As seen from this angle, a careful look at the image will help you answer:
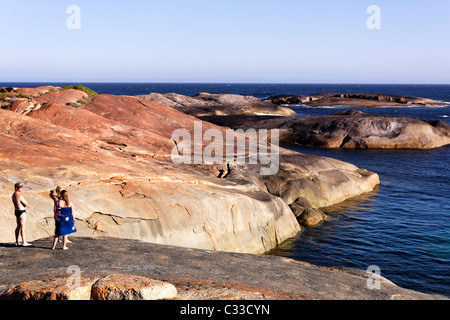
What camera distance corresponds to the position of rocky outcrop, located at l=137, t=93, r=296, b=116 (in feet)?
269

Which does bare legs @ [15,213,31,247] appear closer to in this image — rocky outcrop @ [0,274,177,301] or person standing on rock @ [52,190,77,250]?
person standing on rock @ [52,190,77,250]

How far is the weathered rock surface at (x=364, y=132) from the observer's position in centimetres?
5656

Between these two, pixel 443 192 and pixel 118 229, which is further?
pixel 443 192

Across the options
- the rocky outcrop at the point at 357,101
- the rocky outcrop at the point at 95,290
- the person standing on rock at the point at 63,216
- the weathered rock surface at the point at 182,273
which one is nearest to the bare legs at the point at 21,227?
the weathered rock surface at the point at 182,273

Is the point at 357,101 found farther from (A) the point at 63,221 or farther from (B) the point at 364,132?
(A) the point at 63,221

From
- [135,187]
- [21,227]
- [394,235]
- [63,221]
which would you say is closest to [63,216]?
[63,221]

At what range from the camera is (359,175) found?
3431 centimetres

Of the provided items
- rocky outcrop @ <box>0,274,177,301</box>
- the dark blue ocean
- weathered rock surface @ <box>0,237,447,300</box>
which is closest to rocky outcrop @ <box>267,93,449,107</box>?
the dark blue ocean

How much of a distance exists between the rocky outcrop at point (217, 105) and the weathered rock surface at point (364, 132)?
2157 cm
